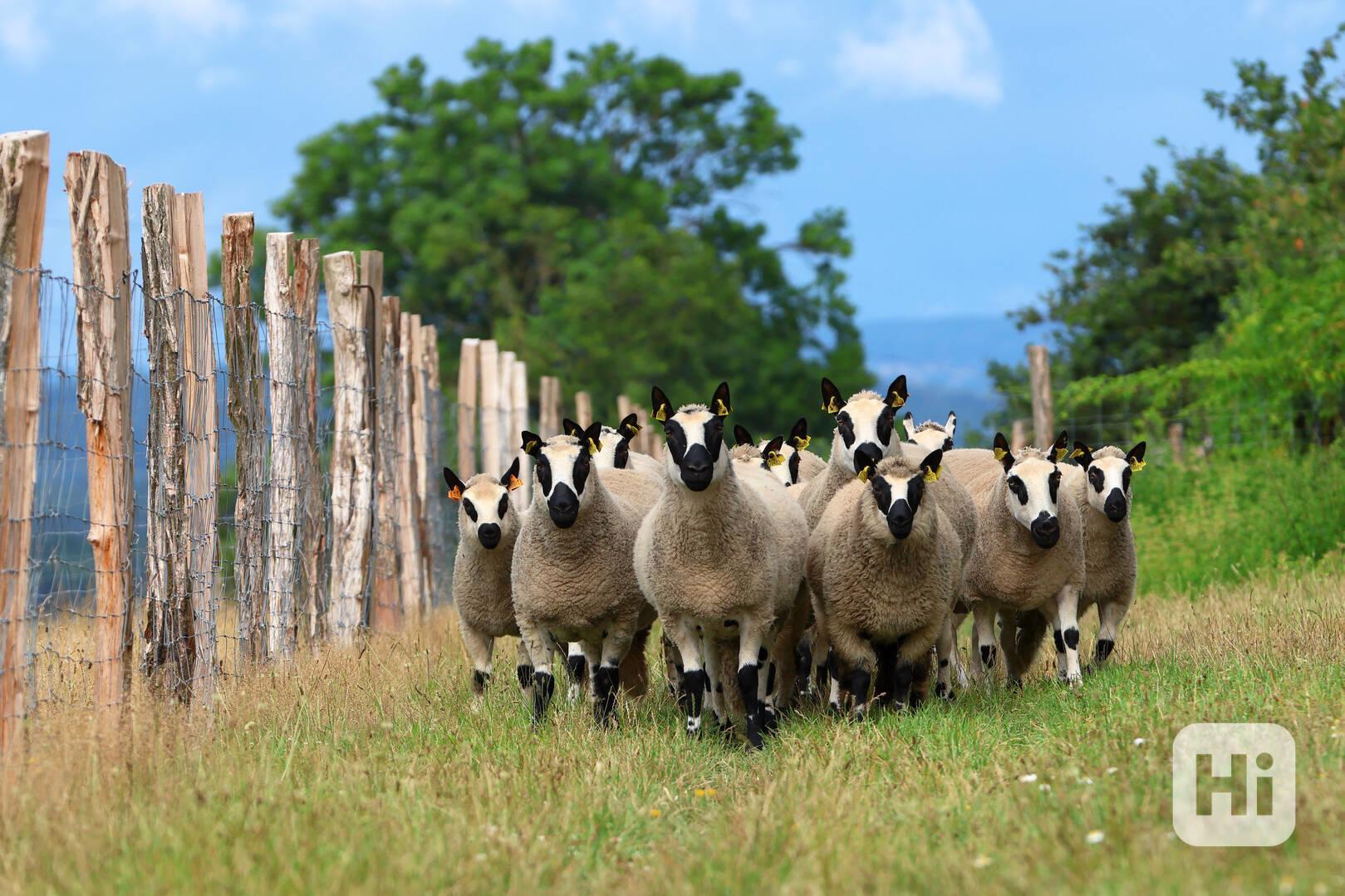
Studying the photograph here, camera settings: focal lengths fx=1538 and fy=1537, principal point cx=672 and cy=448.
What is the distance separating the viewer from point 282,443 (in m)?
10.8

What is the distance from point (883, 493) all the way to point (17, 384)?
4632mm

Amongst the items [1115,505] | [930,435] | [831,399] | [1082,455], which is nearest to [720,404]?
[831,399]

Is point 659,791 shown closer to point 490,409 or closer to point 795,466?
point 795,466

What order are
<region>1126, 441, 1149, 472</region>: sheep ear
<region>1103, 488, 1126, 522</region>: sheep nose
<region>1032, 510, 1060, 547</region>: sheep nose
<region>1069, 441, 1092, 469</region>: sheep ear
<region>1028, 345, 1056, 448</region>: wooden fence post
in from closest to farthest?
<region>1032, 510, 1060, 547</region>: sheep nose
<region>1103, 488, 1126, 522</region>: sheep nose
<region>1126, 441, 1149, 472</region>: sheep ear
<region>1069, 441, 1092, 469</region>: sheep ear
<region>1028, 345, 1056, 448</region>: wooden fence post

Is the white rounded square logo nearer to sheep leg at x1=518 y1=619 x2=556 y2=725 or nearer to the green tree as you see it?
sheep leg at x1=518 y1=619 x2=556 y2=725

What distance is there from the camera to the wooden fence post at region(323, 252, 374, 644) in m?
12.1

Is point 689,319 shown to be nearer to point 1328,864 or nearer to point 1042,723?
point 1042,723

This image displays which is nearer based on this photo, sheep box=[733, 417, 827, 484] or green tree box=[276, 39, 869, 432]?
sheep box=[733, 417, 827, 484]

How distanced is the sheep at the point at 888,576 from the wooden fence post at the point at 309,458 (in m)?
4.02

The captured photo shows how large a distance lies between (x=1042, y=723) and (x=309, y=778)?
12.0 feet

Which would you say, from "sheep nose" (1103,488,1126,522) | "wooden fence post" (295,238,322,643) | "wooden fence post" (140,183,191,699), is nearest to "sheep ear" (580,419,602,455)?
"wooden fence post" (140,183,191,699)

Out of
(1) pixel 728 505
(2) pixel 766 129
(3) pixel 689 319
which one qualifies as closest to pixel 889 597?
(1) pixel 728 505

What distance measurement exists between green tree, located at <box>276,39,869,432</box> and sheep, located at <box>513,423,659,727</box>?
25.1m

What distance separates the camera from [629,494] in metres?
10.4
